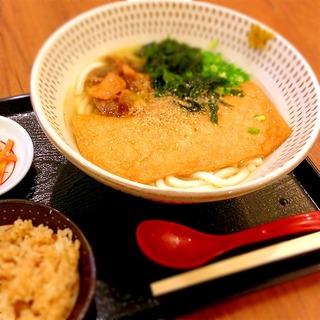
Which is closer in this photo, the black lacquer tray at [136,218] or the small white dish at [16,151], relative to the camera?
the black lacquer tray at [136,218]

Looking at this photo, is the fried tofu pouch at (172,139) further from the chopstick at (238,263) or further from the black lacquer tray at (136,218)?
the chopstick at (238,263)

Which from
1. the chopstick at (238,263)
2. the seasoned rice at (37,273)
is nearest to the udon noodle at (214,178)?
the chopstick at (238,263)

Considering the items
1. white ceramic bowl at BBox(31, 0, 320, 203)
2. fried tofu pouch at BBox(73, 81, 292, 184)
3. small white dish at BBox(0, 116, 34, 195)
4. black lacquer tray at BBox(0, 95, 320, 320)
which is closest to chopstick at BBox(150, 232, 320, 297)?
black lacquer tray at BBox(0, 95, 320, 320)

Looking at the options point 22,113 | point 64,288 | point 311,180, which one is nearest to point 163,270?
point 64,288

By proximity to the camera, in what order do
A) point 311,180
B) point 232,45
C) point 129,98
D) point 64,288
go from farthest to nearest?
1. point 232,45
2. point 129,98
3. point 311,180
4. point 64,288

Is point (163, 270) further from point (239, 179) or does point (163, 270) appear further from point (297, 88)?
point (297, 88)
